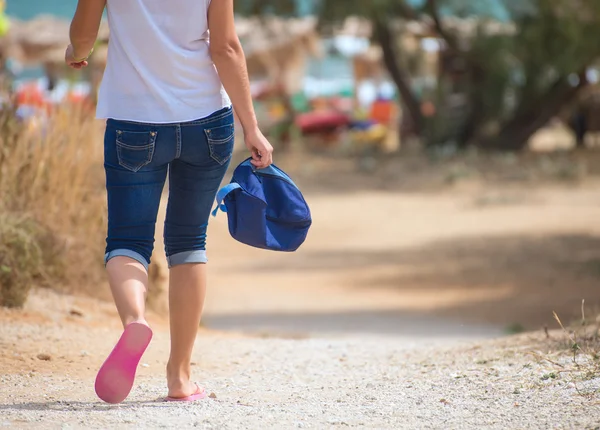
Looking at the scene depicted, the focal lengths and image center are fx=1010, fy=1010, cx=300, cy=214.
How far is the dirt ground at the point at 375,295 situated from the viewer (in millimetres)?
3459

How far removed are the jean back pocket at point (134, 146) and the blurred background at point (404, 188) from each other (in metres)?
2.08

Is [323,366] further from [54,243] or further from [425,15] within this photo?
[425,15]

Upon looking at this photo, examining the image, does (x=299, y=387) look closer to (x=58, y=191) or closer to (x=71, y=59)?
(x=71, y=59)

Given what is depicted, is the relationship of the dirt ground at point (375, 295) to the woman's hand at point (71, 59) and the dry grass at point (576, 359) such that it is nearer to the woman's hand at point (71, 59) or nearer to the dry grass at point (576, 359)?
the dry grass at point (576, 359)

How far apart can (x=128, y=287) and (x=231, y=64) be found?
0.77 m

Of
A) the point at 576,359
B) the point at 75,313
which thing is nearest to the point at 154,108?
the point at 576,359

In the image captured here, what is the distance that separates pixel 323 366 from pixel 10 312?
5.46 ft

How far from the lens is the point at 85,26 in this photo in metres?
3.15

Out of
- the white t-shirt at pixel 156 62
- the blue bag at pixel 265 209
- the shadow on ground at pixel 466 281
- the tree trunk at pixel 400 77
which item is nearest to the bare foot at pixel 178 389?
the blue bag at pixel 265 209

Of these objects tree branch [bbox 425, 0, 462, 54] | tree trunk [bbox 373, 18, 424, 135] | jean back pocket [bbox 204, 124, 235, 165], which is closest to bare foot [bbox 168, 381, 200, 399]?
jean back pocket [bbox 204, 124, 235, 165]

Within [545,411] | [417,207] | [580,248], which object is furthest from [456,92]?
[545,411]

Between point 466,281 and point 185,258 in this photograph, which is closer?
point 185,258

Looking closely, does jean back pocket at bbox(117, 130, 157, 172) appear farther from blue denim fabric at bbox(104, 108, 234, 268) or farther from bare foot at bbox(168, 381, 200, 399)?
bare foot at bbox(168, 381, 200, 399)

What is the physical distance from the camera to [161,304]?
6082 mm
